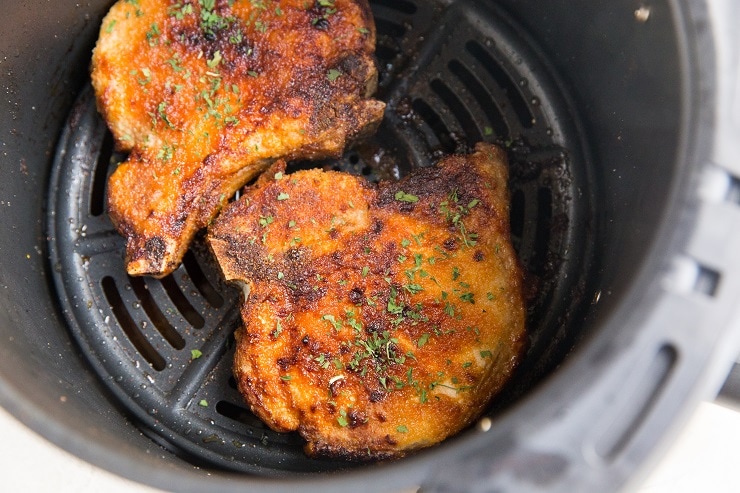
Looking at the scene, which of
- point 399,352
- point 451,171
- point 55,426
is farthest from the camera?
point 451,171

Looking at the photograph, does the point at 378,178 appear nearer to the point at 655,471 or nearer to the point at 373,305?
the point at 373,305

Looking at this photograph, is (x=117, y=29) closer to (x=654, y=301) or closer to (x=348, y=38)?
(x=348, y=38)

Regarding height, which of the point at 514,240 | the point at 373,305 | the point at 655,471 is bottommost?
the point at 655,471

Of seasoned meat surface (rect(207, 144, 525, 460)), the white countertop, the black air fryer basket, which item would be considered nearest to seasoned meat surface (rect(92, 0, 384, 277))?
seasoned meat surface (rect(207, 144, 525, 460))

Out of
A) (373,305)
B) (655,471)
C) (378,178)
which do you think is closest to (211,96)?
(378,178)

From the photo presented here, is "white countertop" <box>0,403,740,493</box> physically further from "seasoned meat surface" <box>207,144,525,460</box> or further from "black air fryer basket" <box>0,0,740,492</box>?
"seasoned meat surface" <box>207,144,525,460</box>

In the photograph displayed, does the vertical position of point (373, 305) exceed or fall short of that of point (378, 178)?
it falls short

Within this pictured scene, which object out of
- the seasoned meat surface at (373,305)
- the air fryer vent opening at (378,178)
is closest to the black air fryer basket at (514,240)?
the air fryer vent opening at (378,178)

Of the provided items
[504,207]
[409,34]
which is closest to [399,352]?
[504,207]
